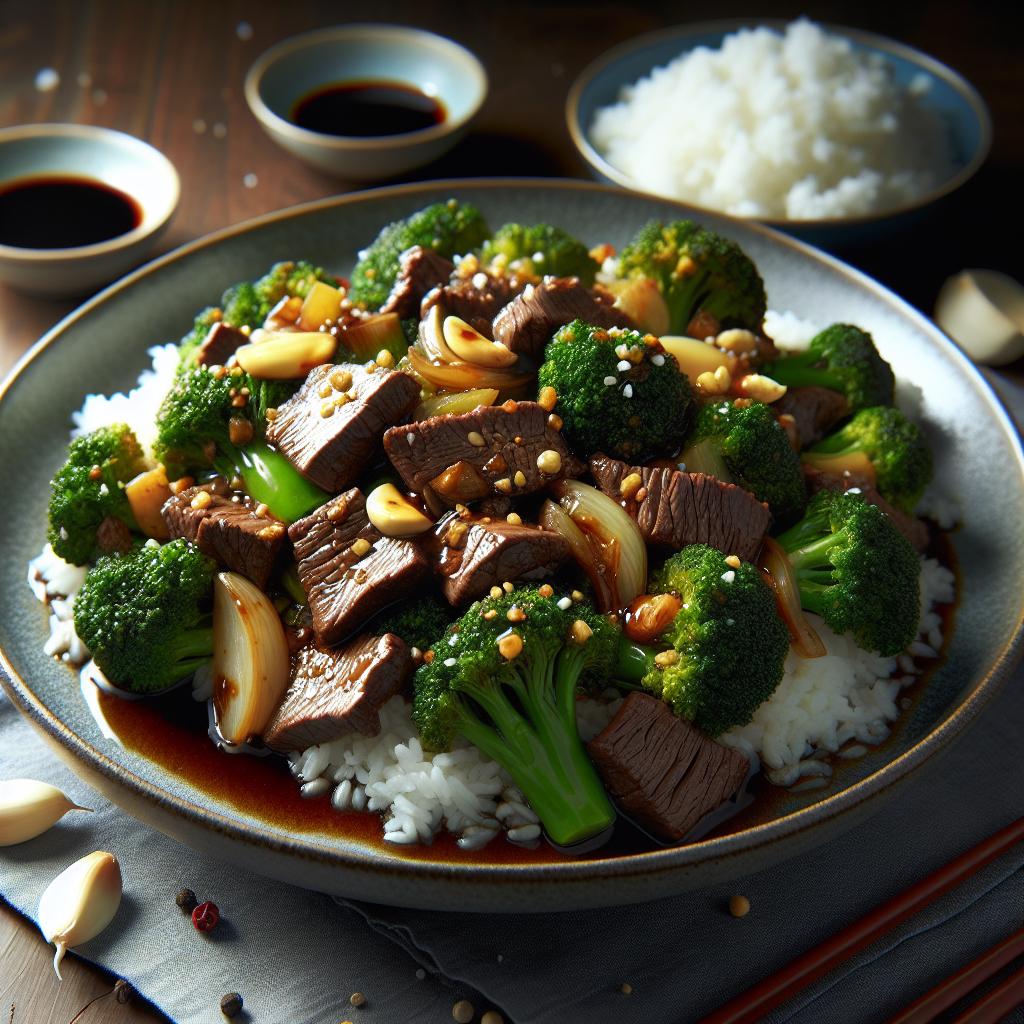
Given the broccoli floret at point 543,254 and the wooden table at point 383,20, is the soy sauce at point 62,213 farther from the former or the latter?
the broccoli floret at point 543,254

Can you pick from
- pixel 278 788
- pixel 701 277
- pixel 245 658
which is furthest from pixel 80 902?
pixel 701 277

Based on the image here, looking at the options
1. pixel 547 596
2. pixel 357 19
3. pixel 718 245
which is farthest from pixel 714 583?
pixel 357 19

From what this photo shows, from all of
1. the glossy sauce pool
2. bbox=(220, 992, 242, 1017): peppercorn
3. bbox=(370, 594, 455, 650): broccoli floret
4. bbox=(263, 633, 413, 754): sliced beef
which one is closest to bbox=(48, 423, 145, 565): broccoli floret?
the glossy sauce pool

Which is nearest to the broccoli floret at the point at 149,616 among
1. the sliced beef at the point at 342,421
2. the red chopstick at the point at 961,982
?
the sliced beef at the point at 342,421

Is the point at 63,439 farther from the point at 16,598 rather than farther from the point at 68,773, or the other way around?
the point at 68,773

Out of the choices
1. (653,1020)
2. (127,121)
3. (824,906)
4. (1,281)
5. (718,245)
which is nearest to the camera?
(653,1020)

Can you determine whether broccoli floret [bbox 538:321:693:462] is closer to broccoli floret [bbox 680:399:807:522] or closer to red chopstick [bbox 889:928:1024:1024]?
broccoli floret [bbox 680:399:807:522]
